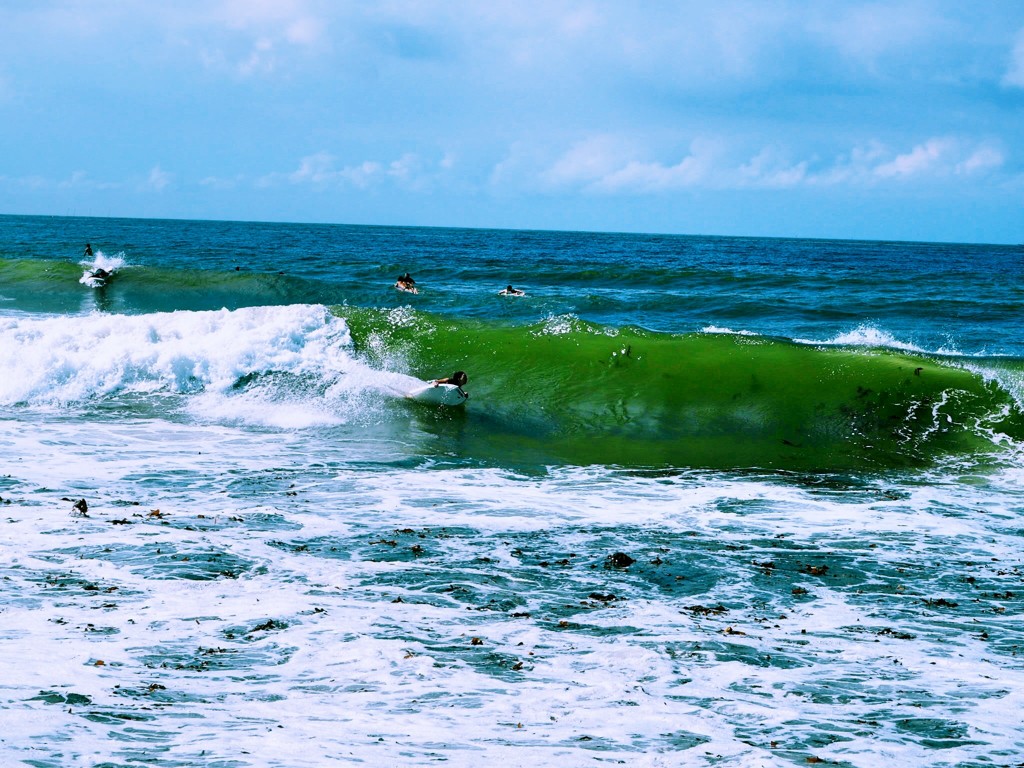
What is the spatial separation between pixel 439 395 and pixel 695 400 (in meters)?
4.27

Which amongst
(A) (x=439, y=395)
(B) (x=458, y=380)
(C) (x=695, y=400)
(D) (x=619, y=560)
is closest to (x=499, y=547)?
(D) (x=619, y=560)

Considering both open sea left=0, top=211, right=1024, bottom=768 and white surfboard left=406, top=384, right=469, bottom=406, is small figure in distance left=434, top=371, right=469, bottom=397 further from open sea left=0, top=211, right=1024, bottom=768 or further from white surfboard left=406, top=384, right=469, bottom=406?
open sea left=0, top=211, right=1024, bottom=768

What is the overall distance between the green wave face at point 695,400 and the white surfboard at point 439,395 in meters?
0.33

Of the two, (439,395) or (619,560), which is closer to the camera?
(619,560)

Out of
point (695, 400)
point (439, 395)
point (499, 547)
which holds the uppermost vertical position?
point (695, 400)

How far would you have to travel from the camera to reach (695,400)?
49.2ft

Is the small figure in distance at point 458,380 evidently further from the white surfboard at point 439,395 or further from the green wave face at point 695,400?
the green wave face at point 695,400

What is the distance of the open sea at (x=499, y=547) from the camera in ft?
16.4

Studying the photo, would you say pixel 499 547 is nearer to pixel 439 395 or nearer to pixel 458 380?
pixel 439 395

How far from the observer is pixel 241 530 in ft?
27.5

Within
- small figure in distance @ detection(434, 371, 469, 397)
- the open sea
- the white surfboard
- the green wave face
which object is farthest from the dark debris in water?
small figure in distance @ detection(434, 371, 469, 397)

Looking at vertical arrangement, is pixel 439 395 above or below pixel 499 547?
above

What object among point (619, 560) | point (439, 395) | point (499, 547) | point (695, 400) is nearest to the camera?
point (619, 560)

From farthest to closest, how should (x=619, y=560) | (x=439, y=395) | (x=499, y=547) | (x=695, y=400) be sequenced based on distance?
1. (x=695, y=400)
2. (x=439, y=395)
3. (x=499, y=547)
4. (x=619, y=560)
